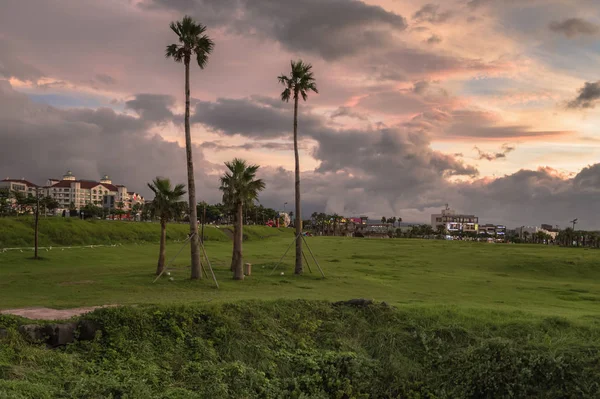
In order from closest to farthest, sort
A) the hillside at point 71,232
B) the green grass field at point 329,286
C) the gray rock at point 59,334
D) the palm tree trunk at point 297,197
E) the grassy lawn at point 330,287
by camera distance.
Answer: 1. the gray rock at point 59,334
2. the grassy lawn at point 330,287
3. the green grass field at point 329,286
4. the palm tree trunk at point 297,197
5. the hillside at point 71,232

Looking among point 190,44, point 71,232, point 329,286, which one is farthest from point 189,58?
point 71,232

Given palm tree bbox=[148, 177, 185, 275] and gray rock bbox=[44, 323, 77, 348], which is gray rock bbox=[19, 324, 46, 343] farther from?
palm tree bbox=[148, 177, 185, 275]

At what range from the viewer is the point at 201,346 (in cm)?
1944

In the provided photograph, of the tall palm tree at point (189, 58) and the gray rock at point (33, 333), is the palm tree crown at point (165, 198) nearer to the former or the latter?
the tall palm tree at point (189, 58)

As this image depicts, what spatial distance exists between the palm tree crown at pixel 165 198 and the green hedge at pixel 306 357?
2137cm

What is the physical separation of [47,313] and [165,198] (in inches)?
814

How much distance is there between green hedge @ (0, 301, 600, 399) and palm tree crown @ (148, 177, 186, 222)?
21.4m

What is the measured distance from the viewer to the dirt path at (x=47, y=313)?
20.9 metres

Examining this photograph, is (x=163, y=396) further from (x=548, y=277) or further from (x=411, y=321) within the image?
(x=548, y=277)

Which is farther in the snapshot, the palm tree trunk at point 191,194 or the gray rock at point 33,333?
the palm tree trunk at point 191,194

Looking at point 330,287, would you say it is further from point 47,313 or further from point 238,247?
point 47,313

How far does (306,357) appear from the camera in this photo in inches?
775

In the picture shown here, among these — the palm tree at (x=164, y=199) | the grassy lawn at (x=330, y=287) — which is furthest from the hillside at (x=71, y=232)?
the palm tree at (x=164, y=199)

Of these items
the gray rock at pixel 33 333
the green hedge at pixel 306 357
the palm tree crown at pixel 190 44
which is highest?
the palm tree crown at pixel 190 44
